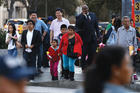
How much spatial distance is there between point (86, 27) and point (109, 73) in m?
9.57

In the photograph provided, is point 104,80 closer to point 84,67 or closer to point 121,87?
point 121,87

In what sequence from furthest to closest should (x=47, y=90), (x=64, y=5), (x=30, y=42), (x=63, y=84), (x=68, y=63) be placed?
(x=64, y=5)
(x=30, y=42)
(x=68, y=63)
(x=63, y=84)
(x=47, y=90)

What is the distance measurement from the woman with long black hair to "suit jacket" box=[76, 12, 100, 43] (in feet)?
30.9

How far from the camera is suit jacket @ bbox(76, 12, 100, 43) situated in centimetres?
1247

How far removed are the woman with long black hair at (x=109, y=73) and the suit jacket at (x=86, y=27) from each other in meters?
9.42

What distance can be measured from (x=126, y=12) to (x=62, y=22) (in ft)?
17.0

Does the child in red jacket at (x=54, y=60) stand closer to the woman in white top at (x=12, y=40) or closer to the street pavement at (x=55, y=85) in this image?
the street pavement at (x=55, y=85)

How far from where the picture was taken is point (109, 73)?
299 cm

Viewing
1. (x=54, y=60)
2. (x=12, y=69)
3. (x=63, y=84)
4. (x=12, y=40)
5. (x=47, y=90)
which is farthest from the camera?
(x=12, y=40)

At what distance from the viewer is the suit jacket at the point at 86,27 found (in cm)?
1247

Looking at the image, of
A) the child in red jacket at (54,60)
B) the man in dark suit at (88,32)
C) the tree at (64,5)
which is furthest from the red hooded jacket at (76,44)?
the tree at (64,5)

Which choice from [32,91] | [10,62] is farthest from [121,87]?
[32,91]

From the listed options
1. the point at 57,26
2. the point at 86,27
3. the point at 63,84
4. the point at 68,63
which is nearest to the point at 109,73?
the point at 63,84

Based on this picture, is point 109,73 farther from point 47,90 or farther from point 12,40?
point 12,40
